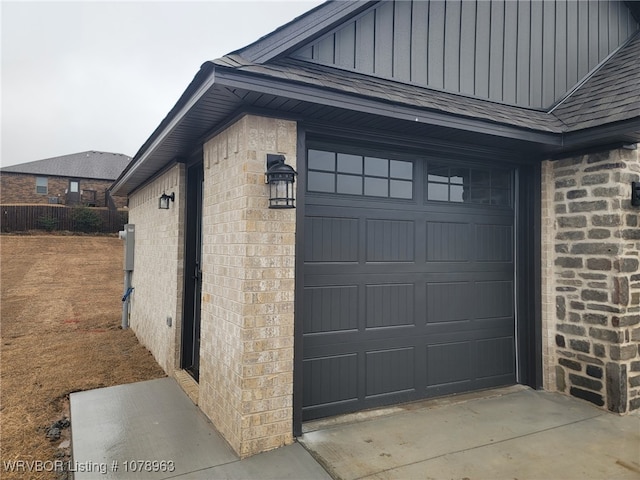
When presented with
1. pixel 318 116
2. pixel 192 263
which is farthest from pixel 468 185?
pixel 192 263

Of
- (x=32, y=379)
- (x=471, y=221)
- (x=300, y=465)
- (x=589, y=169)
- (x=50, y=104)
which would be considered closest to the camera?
(x=300, y=465)

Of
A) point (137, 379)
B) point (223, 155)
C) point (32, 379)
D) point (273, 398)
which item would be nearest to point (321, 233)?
point (223, 155)

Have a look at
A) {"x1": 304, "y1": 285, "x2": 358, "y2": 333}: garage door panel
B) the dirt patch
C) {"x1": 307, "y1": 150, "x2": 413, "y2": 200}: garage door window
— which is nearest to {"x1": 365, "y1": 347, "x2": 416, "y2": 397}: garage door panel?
{"x1": 304, "y1": 285, "x2": 358, "y2": 333}: garage door panel

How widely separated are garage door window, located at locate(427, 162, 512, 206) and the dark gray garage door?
0.04 feet

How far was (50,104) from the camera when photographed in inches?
1538

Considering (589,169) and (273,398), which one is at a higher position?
(589,169)

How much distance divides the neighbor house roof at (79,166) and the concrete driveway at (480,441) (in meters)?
28.6

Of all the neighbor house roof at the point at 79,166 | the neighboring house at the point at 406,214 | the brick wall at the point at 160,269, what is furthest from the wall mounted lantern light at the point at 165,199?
the neighbor house roof at the point at 79,166

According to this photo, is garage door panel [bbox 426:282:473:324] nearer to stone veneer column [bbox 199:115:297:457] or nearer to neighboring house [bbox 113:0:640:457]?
neighboring house [bbox 113:0:640:457]

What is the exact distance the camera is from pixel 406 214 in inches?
159

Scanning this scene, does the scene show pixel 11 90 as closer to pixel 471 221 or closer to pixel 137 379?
pixel 137 379

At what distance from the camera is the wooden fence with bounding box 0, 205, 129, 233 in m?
20.2

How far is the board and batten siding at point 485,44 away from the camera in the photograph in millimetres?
3721

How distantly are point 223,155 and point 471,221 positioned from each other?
278cm
